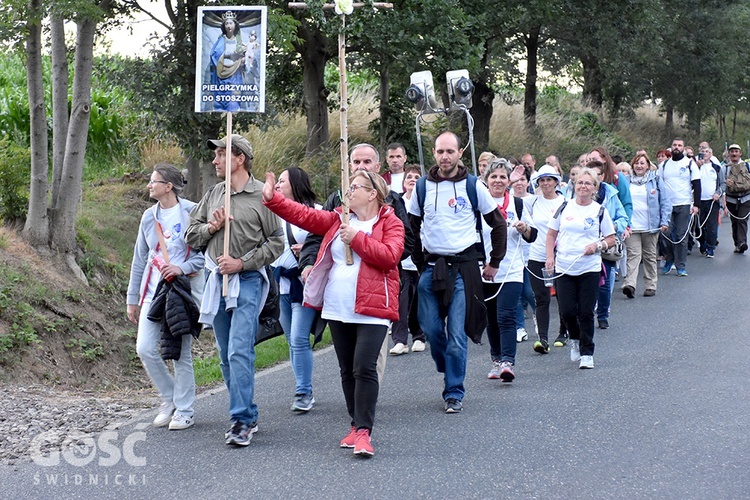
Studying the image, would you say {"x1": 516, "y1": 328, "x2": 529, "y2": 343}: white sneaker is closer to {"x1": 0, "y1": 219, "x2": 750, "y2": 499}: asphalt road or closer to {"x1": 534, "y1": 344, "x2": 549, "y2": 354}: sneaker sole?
{"x1": 534, "y1": 344, "x2": 549, "y2": 354}: sneaker sole

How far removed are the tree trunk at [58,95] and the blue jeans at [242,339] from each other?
5879mm

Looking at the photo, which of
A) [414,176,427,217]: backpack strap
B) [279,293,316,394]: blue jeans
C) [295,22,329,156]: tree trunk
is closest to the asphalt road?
[279,293,316,394]: blue jeans

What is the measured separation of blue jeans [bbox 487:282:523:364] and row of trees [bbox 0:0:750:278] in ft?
15.7

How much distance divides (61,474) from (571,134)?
29.4m

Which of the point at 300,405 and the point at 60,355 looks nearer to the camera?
the point at 300,405

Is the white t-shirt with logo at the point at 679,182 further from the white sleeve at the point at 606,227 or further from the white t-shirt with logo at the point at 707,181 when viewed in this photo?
the white sleeve at the point at 606,227

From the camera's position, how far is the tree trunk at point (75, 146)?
1216cm

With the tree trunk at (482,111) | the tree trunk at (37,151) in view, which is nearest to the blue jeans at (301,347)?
the tree trunk at (37,151)

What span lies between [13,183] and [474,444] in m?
7.72

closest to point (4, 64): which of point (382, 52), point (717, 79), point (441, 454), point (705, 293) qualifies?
point (382, 52)

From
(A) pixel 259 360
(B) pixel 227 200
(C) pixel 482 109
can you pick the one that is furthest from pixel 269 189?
(C) pixel 482 109

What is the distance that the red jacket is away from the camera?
6.61 m

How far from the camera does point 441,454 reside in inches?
263

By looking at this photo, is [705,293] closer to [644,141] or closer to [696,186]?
[696,186]
